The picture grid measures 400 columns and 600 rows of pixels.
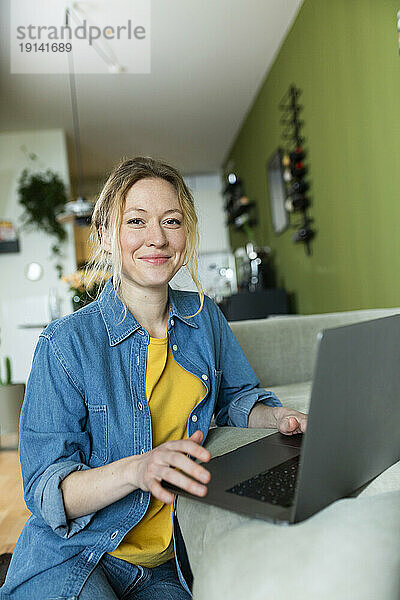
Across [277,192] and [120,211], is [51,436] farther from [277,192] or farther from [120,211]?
[277,192]

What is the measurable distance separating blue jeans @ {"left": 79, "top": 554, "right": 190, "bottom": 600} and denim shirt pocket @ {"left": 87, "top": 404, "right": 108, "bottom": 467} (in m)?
0.17

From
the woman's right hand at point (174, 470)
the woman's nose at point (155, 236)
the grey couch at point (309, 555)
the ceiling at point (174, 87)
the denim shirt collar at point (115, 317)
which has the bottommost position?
the grey couch at point (309, 555)

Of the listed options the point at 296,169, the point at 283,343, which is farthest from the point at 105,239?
the point at 296,169

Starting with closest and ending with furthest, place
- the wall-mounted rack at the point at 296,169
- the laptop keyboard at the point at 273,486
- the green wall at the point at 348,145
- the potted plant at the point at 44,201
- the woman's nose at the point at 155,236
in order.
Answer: the laptop keyboard at the point at 273,486, the woman's nose at the point at 155,236, the green wall at the point at 348,145, the wall-mounted rack at the point at 296,169, the potted plant at the point at 44,201

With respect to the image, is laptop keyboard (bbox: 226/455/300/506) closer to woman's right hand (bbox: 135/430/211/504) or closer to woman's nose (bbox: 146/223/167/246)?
woman's right hand (bbox: 135/430/211/504)

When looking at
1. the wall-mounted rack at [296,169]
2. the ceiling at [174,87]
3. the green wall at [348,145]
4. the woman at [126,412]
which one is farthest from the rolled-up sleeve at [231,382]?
the wall-mounted rack at [296,169]

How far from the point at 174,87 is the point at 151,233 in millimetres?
4308

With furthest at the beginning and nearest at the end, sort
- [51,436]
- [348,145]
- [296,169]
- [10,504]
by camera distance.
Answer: [296,169], [348,145], [10,504], [51,436]

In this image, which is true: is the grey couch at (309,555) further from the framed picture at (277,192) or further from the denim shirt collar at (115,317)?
the framed picture at (277,192)

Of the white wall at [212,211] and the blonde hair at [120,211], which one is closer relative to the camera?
the blonde hair at [120,211]

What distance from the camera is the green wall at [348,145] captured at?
2.73 metres

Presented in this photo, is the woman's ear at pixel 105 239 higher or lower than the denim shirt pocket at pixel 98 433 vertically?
higher

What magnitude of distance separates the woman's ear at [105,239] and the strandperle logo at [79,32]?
126 inches

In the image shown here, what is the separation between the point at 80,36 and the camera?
399 centimetres
